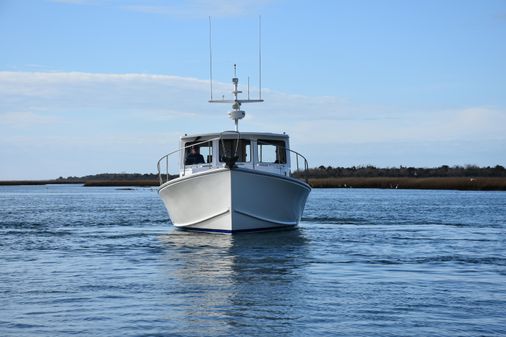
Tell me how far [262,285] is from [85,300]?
3345mm

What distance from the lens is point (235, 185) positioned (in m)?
22.5

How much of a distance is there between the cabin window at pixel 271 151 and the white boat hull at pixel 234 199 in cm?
154

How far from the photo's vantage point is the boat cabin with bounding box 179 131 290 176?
82.9ft

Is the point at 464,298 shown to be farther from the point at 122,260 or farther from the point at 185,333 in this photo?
the point at 122,260

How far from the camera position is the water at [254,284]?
10.8m

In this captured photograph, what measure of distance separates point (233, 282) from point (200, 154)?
11.6m

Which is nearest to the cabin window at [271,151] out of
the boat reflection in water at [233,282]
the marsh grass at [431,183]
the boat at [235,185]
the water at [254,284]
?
the boat at [235,185]

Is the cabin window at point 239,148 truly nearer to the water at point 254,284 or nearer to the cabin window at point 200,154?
the cabin window at point 200,154

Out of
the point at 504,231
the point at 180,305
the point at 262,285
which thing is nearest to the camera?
the point at 180,305

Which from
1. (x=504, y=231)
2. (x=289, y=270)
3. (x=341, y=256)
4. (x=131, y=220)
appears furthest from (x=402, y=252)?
(x=131, y=220)

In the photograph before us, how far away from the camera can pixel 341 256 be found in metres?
19.2

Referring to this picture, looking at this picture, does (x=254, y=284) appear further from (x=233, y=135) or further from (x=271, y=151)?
(x=271, y=151)

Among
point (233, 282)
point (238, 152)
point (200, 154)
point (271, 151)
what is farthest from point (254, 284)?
point (271, 151)

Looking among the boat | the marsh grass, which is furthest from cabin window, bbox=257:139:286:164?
the marsh grass
